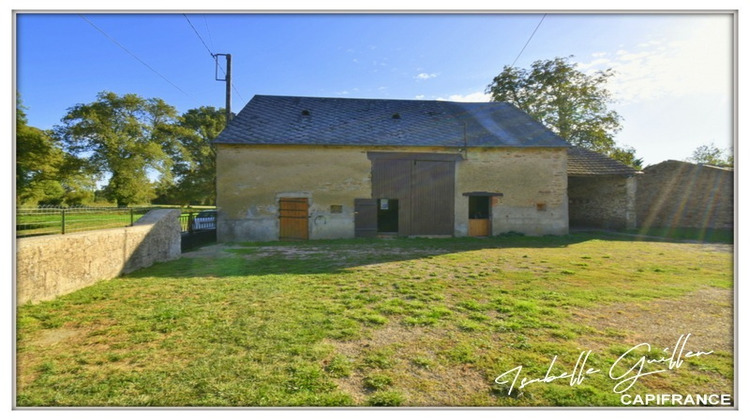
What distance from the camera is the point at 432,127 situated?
14.1 metres

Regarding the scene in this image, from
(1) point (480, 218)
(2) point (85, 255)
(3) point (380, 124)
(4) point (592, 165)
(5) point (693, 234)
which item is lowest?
(5) point (693, 234)

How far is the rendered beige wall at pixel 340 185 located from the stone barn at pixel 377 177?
0.04 meters

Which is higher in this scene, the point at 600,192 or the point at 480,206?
the point at 600,192

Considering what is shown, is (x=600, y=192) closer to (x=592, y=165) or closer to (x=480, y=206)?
(x=592, y=165)

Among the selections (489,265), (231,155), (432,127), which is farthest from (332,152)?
(489,265)

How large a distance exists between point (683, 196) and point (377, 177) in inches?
673

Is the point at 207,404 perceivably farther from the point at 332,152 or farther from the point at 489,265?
the point at 332,152

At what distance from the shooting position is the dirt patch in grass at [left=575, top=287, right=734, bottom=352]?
3044mm

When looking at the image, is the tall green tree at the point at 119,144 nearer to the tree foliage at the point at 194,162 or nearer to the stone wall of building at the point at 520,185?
the tree foliage at the point at 194,162

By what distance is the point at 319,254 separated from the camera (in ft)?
28.1

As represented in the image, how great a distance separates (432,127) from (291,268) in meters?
10.5

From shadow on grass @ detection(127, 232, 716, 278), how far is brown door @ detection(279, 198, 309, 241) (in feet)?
3.13
